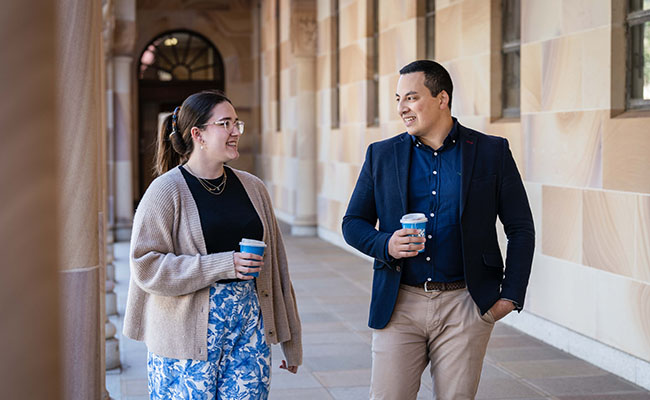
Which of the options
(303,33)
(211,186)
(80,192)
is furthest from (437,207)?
(303,33)

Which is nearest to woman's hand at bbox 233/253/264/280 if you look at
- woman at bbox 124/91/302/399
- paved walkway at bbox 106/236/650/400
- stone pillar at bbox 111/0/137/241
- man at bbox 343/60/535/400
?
woman at bbox 124/91/302/399

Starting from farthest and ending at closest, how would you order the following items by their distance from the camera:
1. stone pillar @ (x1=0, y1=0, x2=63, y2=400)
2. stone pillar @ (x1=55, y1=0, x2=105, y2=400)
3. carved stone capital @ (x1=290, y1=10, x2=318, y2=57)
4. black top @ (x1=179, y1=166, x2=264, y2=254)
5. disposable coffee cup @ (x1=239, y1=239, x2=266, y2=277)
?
1. carved stone capital @ (x1=290, y1=10, x2=318, y2=57)
2. stone pillar @ (x1=55, y1=0, x2=105, y2=400)
3. black top @ (x1=179, y1=166, x2=264, y2=254)
4. disposable coffee cup @ (x1=239, y1=239, x2=266, y2=277)
5. stone pillar @ (x1=0, y1=0, x2=63, y2=400)

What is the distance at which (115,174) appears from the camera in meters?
14.3

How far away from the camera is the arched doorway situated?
22.8 meters

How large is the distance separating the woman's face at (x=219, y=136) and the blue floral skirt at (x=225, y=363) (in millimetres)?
473

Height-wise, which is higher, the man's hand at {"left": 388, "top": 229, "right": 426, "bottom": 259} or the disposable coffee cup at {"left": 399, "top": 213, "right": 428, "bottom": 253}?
the disposable coffee cup at {"left": 399, "top": 213, "right": 428, "bottom": 253}

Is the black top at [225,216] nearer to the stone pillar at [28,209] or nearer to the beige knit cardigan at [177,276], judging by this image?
the beige knit cardigan at [177,276]

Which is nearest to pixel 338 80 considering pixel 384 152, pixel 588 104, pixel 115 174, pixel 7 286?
pixel 115 174

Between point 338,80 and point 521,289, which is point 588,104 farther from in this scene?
point 338,80

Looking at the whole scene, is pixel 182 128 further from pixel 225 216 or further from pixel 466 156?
pixel 466 156

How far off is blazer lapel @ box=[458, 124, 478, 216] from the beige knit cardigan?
74cm

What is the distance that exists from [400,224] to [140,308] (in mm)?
994

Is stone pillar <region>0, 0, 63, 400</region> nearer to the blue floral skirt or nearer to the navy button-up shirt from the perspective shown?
the blue floral skirt

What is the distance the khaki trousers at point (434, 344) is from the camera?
3184 mm
